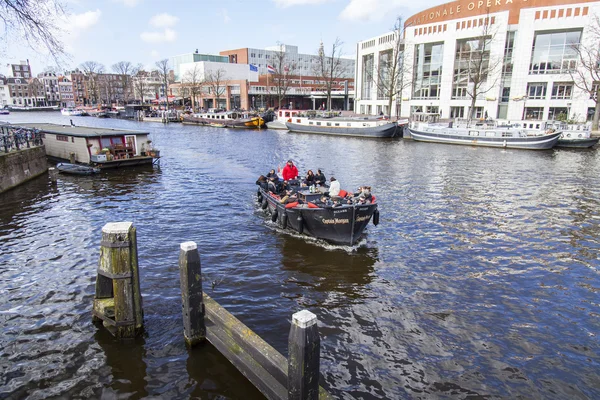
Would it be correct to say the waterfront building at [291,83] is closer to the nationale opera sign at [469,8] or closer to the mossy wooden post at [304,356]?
the nationale opera sign at [469,8]

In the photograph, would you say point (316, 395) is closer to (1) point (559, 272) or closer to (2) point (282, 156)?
(1) point (559, 272)

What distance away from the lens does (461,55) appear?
59.3 metres

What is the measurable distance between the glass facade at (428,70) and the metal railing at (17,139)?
54.8 meters

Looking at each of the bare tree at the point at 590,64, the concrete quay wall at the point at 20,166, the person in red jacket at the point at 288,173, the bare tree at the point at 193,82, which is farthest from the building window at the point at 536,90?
the bare tree at the point at 193,82

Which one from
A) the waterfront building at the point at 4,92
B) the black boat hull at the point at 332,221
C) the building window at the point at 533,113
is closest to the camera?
the black boat hull at the point at 332,221

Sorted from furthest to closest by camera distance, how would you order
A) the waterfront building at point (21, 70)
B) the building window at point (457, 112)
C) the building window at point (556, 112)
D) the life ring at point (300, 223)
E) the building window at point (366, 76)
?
the waterfront building at point (21, 70), the building window at point (366, 76), the building window at point (457, 112), the building window at point (556, 112), the life ring at point (300, 223)

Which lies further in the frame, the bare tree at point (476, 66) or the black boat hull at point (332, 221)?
the bare tree at point (476, 66)

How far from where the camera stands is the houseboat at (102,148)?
2733cm

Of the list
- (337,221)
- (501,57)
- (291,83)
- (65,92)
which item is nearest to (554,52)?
(501,57)

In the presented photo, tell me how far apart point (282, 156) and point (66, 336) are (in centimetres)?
2871

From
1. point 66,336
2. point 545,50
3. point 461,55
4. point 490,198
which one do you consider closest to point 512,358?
point 66,336

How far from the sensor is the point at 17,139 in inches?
926

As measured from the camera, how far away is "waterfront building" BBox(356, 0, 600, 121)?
49625 mm

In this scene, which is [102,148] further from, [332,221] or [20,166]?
[332,221]
